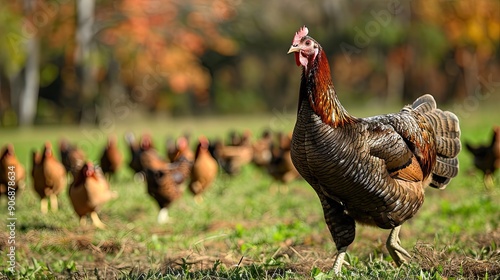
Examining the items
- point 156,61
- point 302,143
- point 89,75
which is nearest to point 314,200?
point 302,143

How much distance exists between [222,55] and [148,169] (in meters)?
21.4

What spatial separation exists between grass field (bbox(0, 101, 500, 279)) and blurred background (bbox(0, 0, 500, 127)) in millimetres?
11512

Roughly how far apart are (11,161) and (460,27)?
1855 centimetres

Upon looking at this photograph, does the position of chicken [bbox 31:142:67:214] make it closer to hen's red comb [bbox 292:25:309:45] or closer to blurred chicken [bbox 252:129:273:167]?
blurred chicken [bbox 252:129:273:167]

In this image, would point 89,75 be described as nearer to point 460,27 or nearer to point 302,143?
point 460,27

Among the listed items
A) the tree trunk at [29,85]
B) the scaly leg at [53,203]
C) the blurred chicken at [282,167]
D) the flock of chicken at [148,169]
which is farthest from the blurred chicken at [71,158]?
the tree trunk at [29,85]

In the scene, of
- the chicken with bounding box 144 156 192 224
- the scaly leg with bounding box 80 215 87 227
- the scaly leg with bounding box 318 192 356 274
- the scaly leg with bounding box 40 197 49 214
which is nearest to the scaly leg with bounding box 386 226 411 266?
the scaly leg with bounding box 318 192 356 274

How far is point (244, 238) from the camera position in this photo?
6336 mm

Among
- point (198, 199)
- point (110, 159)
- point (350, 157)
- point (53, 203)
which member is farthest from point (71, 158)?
point (350, 157)

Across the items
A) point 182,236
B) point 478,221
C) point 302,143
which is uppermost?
point 302,143

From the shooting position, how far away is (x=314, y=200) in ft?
29.0

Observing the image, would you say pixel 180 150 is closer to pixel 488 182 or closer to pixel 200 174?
pixel 200 174

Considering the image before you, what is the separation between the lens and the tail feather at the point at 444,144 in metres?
5.14

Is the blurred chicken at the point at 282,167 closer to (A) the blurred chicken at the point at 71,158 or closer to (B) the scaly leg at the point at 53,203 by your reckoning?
(A) the blurred chicken at the point at 71,158
